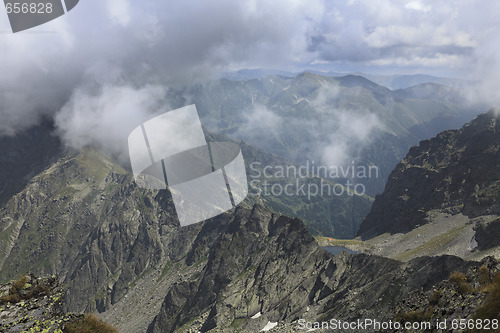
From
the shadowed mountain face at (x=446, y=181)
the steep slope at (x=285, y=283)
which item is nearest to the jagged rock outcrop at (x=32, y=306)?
Result: the steep slope at (x=285, y=283)

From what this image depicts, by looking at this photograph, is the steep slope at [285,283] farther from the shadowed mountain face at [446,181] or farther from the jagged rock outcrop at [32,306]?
the shadowed mountain face at [446,181]

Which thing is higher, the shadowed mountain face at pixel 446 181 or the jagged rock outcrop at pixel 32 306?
the jagged rock outcrop at pixel 32 306

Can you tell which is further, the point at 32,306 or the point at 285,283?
the point at 285,283

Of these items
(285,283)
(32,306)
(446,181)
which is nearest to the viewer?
→ (32,306)

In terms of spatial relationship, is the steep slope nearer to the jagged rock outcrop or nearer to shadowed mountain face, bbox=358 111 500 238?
the jagged rock outcrop

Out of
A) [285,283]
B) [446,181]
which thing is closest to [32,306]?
[285,283]

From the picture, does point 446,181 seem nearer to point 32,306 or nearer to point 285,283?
point 285,283

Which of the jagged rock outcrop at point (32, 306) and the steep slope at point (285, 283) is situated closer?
the jagged rock outcrop at point (32, 306)

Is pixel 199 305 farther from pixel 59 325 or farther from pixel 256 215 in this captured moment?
pixel 59 325

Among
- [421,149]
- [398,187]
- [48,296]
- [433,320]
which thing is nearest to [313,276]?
[433,320]
